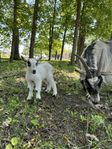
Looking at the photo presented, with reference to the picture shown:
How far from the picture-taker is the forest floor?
14.1 feet

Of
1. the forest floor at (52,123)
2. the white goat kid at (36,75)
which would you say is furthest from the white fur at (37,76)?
the forest floor at (52,123)

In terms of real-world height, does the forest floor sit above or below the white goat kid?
below

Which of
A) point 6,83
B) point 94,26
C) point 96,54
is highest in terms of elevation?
point 94,26

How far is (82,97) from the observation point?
656cm

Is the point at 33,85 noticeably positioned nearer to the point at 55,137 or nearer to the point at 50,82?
the point at 50,82

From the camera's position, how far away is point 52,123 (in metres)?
4.80

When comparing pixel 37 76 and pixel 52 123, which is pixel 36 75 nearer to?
pixel 37 76

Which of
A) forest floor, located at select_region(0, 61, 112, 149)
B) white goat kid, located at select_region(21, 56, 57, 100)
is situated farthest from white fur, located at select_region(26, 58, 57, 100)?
forest floor, located at select_region(0, 61, 112, 149)

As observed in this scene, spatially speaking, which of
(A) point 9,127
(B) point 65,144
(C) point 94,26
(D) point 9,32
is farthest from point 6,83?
(C) point 94,26

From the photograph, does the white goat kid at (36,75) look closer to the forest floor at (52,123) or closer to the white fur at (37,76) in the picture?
the white fur at (37,76)

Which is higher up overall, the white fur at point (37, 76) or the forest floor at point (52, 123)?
the white fur at point (37, 76)

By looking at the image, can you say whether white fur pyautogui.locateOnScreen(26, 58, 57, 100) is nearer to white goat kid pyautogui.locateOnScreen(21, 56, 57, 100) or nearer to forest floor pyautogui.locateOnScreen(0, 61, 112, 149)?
white goat kid pyautogui.locateOnScreen(21, 56, 57, 100)

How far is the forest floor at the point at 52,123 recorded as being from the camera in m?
4.29

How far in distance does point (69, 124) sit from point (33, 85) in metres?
1.16
